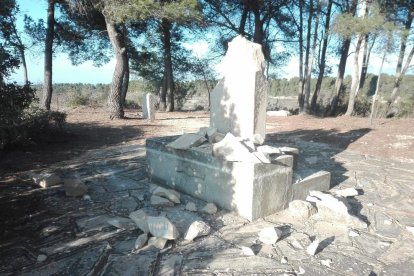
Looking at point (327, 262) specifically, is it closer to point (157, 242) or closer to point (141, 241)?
point (157, 242)

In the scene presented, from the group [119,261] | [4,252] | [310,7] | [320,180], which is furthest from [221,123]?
[310,7]

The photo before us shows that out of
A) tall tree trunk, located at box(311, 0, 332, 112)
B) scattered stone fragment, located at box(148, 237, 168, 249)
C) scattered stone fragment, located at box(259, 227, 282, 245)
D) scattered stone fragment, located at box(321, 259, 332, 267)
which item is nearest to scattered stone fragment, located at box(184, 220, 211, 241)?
scattered stone fragment, located at box(148, 237, 168, 249)

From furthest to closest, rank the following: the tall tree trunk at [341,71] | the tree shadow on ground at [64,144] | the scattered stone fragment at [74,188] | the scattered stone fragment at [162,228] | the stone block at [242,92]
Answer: the tall tree trunk at [341,71]
the tree shadow on ground at [64,144]
the stone block at [242,92]
the scattered stone fragment at [74,188]
the scattered stone fragment at [162,228]

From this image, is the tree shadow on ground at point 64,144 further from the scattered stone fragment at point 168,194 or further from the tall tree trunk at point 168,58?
the tall tree trunk at point 168,58

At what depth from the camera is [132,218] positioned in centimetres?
331

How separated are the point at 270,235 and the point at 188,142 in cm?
167

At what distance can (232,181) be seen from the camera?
3.64 metres

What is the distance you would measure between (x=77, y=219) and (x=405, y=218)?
11.8 ft

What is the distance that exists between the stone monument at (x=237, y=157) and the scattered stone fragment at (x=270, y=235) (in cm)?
41

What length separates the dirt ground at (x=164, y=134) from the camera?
643 centimetres

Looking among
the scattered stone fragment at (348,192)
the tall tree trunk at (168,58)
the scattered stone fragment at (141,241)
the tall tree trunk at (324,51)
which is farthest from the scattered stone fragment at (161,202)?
the tall tree trunk at (168,58)

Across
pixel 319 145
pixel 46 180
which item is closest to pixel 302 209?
pixel 46 180

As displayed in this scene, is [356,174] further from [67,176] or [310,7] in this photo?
[310,7]

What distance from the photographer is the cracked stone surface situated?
260 cm
